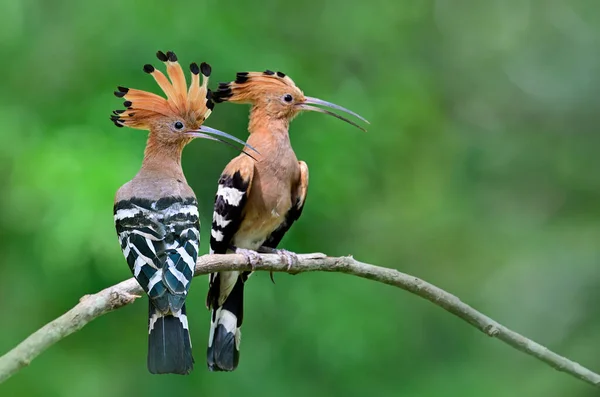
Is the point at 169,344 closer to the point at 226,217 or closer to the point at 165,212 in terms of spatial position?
the point at 165,212

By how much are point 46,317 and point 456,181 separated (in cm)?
A: 277

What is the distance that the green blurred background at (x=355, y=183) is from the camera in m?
3.91

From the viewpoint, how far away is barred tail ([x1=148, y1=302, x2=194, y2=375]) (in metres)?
1.68

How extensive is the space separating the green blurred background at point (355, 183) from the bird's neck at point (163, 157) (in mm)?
1511

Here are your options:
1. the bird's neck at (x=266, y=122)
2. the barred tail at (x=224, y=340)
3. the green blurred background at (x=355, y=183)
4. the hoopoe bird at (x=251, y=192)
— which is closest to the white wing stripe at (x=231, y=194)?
the hoopoe bird at (x=251, y=192)

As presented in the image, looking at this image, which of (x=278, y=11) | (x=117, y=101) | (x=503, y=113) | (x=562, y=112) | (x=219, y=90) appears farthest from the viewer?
(x=503, y=113)

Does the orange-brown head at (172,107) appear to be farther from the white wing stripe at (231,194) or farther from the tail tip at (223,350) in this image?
the tail tip at (223,350)

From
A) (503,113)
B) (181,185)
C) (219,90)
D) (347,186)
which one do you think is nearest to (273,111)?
(219,90)

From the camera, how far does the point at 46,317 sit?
4227mm

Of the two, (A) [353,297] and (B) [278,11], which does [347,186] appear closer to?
(A) [353,297]

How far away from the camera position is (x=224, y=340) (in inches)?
94.5

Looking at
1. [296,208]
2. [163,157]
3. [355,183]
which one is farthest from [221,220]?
[355,183]

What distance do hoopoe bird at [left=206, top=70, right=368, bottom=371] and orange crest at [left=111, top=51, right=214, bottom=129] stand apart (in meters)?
0.38

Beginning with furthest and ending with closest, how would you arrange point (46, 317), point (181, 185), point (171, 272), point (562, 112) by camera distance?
point (562, 112), point (46, 317), point (181, 185), point (171, 272)
